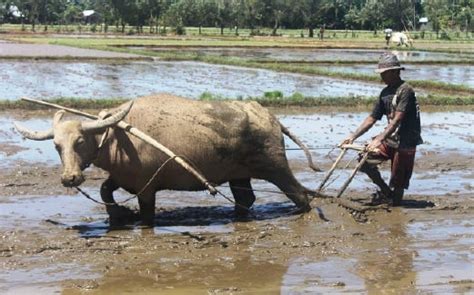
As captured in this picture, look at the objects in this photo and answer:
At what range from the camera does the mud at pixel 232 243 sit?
537 centimetres

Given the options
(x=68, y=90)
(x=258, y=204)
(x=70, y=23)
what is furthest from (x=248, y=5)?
(x=258, y=204)

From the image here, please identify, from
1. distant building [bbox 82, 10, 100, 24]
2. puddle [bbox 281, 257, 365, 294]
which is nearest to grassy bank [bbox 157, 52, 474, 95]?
puddle [bbox 281, 257, 365, 294]

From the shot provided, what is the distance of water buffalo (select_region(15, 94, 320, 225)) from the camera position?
6.75m

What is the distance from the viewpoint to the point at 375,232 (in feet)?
22.8

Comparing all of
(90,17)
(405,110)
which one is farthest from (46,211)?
(90,17)

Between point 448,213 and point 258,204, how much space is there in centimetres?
200

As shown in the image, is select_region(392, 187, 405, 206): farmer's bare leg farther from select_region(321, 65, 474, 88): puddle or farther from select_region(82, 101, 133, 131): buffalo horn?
select_region(321, 65, 474, 88): puddle

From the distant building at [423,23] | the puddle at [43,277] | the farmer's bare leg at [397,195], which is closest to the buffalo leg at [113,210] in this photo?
the puddle at [43,277]

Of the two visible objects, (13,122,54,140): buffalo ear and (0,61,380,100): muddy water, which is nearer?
(13,122,54,140): buffalo ear

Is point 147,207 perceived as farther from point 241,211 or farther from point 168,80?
point 168,80

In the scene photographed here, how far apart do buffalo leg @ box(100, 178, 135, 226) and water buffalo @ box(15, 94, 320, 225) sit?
1 centimetres

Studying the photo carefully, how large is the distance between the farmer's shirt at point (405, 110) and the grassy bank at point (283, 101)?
705 centimetres

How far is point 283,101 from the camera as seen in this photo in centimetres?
1606

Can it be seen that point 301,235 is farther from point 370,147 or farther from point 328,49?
point 328,49
